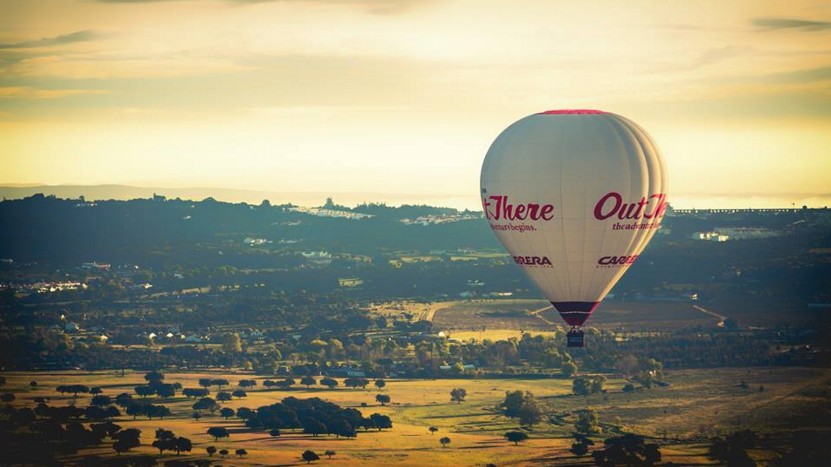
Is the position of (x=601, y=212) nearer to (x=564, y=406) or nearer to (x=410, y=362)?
(x=564, y=406)

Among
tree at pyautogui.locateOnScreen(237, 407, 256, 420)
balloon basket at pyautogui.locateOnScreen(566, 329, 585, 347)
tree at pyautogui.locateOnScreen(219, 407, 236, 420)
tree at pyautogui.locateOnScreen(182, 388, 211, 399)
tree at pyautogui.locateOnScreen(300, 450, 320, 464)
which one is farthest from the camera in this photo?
tree at pyautogui.locateOnScreen(182, 388, 211, 399)

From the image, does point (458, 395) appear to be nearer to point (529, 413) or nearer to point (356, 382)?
point (529, 413)

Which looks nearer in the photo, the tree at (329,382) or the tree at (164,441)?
the tree at (164,441)

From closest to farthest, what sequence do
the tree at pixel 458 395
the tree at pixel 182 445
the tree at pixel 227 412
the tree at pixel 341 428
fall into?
the tree at pixel 182 445
the tree at pixel 341 428
the tree at pixel 227 412
the tree at pixel 458 395

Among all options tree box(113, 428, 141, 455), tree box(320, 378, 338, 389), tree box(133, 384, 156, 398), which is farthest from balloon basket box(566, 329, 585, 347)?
tree box(320, 378, 338, 389)

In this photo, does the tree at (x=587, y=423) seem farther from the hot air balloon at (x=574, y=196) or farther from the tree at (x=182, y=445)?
the hot air balloon at (x=574, y=196)

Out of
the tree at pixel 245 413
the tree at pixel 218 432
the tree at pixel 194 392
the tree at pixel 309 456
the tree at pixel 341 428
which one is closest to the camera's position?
the tree at pixel 309 456

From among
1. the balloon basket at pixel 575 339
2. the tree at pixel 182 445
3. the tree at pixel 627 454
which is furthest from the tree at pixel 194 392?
the balloon basket at pixel 575 339

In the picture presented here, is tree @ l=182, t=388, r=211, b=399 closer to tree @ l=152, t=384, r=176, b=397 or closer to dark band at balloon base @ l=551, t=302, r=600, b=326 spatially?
tree @ l=152, t=384, r=176, b=397
